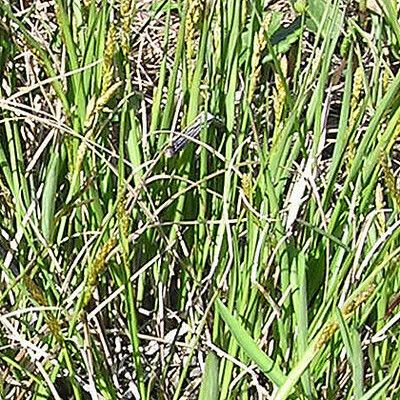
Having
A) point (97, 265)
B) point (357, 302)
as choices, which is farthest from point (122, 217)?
point (357, 302)

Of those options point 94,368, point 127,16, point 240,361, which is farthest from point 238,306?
point 127,16

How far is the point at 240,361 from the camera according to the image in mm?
915

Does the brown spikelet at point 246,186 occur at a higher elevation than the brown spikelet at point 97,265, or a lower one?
higher

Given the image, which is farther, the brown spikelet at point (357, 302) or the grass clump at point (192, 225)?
the grass clump at point (192, 225)

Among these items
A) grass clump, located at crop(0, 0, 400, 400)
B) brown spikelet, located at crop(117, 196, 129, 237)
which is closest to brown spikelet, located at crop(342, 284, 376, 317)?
grass clump, located at crop(0, 0, 400, 400)

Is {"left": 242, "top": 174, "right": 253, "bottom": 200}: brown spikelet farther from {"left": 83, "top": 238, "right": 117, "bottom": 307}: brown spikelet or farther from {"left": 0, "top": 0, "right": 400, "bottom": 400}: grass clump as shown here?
{"left": 83, "top": 238, "right": 117, "bottom": 307}: brown spikelet

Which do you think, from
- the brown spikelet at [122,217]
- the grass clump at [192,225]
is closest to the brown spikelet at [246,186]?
the grass clump at [192,225]

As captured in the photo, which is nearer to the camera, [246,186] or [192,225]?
[246,186]

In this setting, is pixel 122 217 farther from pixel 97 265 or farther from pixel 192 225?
pixel 192 225

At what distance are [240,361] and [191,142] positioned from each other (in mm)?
232

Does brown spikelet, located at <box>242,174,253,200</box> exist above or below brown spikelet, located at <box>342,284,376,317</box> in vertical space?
above

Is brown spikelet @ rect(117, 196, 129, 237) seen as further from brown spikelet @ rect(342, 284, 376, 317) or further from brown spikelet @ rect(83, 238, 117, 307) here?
brown spikelet @ rect(342, 284, 376, 317)

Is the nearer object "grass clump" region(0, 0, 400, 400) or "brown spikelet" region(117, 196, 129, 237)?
"brown spikelet" region(117, 196, 129, 237)

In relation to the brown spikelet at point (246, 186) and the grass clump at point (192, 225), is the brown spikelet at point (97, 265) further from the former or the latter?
the brown spikelet at point (246, 186)
